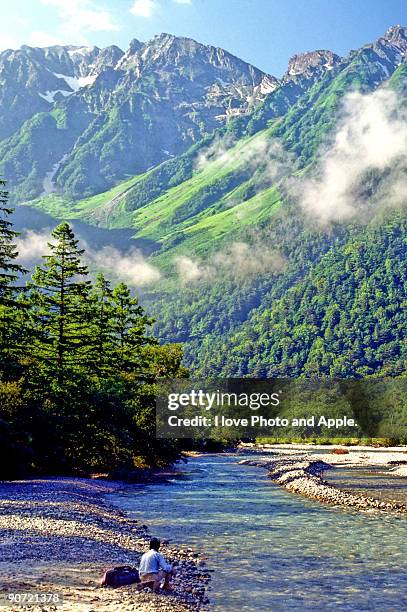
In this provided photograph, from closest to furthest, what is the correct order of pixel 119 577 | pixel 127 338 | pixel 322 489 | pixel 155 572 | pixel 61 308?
pixel 155 572 → pixel 119 577 → pixel 322 489 → pixel 61 308 → pixel 127 338

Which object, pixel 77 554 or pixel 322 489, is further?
pixel 322 489

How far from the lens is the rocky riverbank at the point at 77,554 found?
18016 millimetres

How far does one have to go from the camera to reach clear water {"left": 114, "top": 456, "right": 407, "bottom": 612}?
20369mm

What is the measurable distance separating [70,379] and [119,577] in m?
34.5

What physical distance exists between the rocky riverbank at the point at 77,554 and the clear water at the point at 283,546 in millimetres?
1117

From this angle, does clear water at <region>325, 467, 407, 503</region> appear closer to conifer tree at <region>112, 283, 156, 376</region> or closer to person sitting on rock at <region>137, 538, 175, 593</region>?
conifer tree at <region>112, 283, 156, 376</region>

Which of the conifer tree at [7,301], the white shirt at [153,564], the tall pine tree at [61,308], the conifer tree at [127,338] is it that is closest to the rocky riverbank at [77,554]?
the white shirt at [153,564]

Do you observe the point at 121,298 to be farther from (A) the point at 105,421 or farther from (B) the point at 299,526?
(B) the point at 299,526

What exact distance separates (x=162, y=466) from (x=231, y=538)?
1685 inches

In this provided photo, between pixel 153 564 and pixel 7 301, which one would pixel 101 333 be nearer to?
pixel 7 301

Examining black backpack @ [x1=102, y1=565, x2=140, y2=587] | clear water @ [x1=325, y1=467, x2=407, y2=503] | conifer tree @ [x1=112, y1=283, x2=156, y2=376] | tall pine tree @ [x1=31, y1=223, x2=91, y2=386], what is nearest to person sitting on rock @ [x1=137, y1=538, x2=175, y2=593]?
black backpack @ [x1=102, y1=565, x2=140, y2=587]

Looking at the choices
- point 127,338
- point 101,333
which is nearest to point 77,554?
point 101,333

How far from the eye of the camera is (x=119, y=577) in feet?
64.4

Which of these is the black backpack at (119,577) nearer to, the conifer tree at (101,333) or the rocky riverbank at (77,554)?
the rocky riverbank at (77,554)
